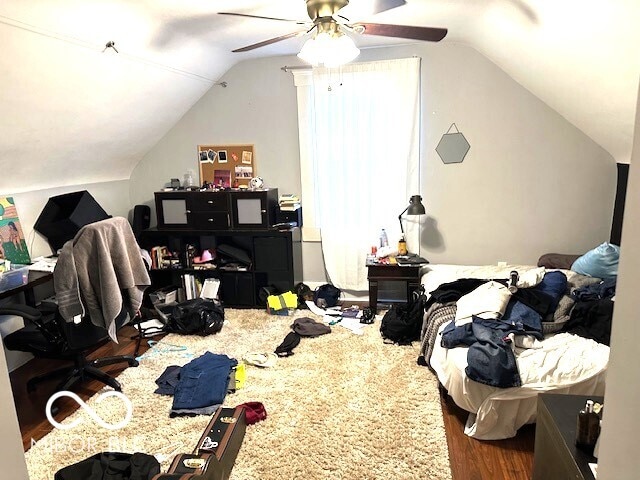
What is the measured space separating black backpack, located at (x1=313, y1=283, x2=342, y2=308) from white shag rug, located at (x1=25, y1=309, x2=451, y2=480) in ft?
2.64

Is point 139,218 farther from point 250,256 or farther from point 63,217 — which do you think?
point 250,256

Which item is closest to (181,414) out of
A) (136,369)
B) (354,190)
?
(136,369)

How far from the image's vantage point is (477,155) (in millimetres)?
4016

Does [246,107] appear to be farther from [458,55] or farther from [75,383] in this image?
[75,383]

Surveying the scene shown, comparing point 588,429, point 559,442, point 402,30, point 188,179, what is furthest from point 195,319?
point 588,429

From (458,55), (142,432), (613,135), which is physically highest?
(458,55)

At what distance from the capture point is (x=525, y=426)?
2.37 metres

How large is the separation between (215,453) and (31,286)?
6.02ft

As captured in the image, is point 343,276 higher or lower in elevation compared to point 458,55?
lower

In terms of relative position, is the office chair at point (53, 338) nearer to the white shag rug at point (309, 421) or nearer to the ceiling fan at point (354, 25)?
the white shag rug at point (309, 421)

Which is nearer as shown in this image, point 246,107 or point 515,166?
point 515,166

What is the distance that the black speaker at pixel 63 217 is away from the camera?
138 inches

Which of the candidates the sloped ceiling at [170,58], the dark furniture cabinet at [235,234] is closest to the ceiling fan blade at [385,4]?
the sloped ceiling at [170,58]

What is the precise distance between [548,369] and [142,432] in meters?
2.22
